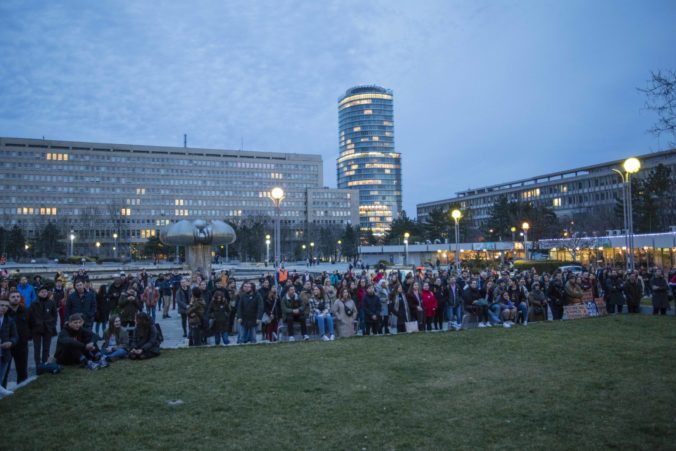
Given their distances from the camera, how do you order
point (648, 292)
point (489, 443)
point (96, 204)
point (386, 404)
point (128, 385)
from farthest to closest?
1. point (96, 204)
2. point (648, 292)
3. point (128, 385)
4. point (386, 404)
5. point (489, 443)

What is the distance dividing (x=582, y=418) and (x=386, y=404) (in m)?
2.89

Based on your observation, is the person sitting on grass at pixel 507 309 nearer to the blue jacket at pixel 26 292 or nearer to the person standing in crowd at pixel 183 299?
the person standing in crowd at pixel 183 299

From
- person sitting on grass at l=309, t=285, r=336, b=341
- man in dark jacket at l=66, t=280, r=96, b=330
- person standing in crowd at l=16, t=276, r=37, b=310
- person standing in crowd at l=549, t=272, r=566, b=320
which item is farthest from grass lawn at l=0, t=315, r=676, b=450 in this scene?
person standing in crowd at l=549, t=272, r=566, b=320

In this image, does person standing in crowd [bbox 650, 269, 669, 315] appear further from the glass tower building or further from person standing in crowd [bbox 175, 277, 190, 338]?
the glass tower building

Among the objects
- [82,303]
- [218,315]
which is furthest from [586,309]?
[82,303]

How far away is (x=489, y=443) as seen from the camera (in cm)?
591

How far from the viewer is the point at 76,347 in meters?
10.7

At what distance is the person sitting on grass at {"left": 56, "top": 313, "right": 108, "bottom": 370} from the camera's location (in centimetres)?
1057

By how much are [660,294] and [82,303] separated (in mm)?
19821

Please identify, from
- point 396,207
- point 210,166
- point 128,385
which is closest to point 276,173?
point 210,166

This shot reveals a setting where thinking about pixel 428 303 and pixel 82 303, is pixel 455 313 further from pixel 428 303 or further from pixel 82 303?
pixel 82 303

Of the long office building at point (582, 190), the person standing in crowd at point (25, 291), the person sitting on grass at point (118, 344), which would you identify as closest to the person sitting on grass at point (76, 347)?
the person sitting on grass at point (118, 344)

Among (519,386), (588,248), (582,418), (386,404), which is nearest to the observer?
(582,418)

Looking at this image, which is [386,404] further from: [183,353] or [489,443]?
[183,353]
